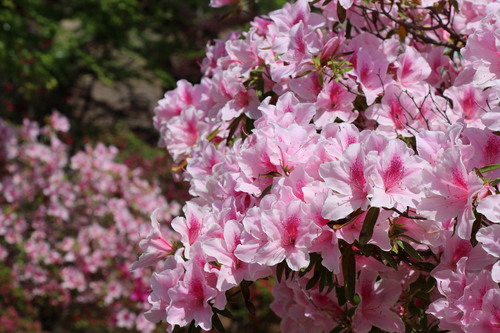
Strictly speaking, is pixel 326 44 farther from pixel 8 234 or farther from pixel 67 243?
pixel 8 234

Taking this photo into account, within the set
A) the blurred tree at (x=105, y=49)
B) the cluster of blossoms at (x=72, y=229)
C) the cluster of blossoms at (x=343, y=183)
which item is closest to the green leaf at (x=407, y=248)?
the cluster of blossoms at (x=343, y=183)

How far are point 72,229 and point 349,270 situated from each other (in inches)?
156

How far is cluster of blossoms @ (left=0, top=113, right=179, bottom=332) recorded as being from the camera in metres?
4.31

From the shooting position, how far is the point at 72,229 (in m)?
4.70

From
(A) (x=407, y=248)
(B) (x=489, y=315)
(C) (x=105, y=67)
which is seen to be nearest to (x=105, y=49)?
(C) (x=105, y=67)

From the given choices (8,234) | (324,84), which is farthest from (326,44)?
(8,234)

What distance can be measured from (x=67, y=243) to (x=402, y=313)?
349 centimetres

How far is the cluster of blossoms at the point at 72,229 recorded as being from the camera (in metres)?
4.31

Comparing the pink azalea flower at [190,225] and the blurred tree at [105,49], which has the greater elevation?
the pink azalea flower at [190,225]

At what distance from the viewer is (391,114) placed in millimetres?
1336

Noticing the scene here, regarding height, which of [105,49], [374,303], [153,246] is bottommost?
[105,49]

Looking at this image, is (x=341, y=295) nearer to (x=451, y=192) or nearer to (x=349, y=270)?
(x=349, y=270)

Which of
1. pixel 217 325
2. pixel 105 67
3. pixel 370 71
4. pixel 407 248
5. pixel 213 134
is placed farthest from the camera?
pixel 105 67

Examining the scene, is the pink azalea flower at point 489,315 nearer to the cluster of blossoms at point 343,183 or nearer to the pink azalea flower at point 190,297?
the cluster of blossoms at point 343,183
